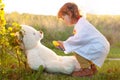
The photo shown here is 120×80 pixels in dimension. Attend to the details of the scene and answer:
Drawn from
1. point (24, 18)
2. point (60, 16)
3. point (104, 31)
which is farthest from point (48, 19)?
point (60, 16)

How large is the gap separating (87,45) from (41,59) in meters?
0.75

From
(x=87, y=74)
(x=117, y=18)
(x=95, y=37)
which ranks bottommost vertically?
(x=117, y=18)

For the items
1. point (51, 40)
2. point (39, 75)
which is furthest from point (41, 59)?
point (51, 40)

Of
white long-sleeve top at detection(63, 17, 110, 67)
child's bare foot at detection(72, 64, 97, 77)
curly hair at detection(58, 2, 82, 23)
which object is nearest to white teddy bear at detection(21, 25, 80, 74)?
child's bare foot at detection(72, 64, 97, 77)

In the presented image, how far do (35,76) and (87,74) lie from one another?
83cm

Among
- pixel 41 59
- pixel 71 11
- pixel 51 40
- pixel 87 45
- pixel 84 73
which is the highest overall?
pixel 71 11

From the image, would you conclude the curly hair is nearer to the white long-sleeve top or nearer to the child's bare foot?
the white long-sleeve top

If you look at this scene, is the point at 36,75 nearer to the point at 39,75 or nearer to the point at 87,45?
the point at 39,75

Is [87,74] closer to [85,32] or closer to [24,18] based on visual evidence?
[85,32]

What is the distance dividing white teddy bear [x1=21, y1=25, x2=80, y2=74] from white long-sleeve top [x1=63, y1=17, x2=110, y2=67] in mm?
212

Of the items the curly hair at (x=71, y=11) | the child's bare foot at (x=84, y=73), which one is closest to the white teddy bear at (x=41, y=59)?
the child's bare foot at (x=84, y=73)

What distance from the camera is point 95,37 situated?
8680mm

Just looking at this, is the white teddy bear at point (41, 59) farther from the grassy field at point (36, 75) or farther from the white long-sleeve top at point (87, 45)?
the white long-sleeve top at point (87, 45)

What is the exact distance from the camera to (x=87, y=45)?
8664 millimetres
